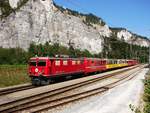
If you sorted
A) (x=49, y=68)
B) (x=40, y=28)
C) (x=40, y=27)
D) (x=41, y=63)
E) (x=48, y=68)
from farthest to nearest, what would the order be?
1. (x=40, y=27)
2. (x=40, y=28)
3. (x=41, y=63)
4. (x=49, y=68)
5. (x=48, y=68)

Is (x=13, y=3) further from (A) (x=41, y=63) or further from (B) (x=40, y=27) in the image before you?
(A) (x=41, y=63)

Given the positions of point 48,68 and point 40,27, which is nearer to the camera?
point 48,68

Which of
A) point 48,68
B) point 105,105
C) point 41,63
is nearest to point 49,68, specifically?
point 48,68

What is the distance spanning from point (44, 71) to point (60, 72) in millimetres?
3389

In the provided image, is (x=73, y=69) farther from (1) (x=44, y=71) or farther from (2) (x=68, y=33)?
(2) (x=68, y=33)

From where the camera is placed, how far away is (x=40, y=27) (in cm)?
13275

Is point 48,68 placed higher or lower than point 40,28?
lower

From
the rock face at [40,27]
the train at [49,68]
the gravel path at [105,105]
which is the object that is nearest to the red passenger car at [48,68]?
the train at [49,68]

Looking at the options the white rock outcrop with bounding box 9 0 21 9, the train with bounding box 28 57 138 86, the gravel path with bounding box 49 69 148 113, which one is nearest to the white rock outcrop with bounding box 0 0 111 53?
the white rock outcrop with bounding box 9 0 21 9

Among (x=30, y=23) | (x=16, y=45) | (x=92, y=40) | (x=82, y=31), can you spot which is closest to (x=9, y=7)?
(x=30, y=23)

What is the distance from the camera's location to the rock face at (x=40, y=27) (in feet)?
399

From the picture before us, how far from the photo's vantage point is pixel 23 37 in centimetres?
12331

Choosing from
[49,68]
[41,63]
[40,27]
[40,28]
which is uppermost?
[40,27]

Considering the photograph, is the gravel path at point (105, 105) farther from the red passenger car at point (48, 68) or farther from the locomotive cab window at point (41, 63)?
the locomotive cab window at point (41, 63)
